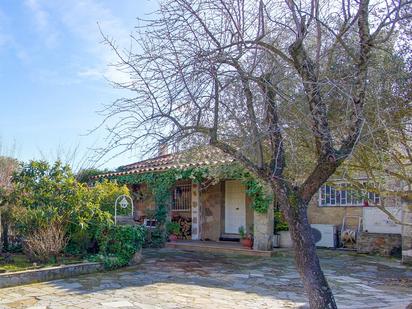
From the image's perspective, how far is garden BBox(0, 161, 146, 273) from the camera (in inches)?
409

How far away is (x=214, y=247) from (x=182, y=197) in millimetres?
3973

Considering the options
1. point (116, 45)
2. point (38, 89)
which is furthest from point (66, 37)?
point (38, 89)

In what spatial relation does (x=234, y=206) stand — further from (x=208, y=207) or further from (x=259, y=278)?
(x=259, y=278)

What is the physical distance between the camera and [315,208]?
54.7 ft

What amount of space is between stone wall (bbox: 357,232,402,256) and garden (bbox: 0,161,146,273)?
781 centimetres

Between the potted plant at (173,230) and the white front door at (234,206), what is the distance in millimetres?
1986

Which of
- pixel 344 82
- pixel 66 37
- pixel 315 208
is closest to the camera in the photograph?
pixel 344 82

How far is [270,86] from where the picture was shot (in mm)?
5023

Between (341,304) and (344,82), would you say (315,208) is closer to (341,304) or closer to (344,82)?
(341,304)

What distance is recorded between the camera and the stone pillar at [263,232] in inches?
541

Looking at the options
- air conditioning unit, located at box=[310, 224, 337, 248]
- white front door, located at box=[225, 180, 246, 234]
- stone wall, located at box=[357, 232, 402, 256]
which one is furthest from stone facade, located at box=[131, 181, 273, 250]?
stone wall, located at box=[357, 232, 402, 256]

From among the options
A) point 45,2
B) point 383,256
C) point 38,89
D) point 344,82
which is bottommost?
point 383,256

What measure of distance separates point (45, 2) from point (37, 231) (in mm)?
5412

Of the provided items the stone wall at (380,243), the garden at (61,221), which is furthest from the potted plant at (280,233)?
the garden at (61,221)
